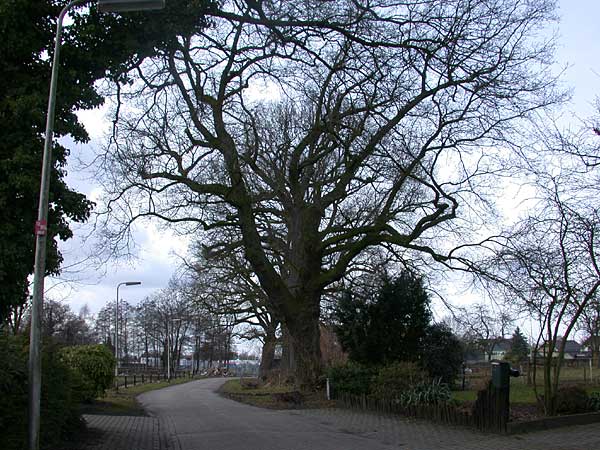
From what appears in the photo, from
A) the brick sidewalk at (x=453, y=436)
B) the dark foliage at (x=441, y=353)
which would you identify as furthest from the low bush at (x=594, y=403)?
the dark foliage at (x=441, y=353)

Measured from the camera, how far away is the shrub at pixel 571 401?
1493 centimetres

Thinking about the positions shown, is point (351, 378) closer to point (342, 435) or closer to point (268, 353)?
point (342, 435)

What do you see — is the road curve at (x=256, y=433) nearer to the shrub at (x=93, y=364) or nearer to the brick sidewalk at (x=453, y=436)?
the brick sidewalk at (x=453, y=436)

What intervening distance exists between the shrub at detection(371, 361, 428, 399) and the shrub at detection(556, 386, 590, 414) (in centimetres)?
376

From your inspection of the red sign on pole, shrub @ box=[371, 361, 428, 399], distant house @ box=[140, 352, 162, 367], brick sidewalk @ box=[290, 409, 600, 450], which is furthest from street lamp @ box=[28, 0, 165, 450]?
distant house @ box=[140, 352, 162, 367]

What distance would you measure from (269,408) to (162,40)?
44.3 ft

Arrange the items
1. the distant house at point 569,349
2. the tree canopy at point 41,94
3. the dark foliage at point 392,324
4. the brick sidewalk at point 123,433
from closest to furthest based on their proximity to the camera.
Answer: the tree canopy at point 41,94 < the brick sidewalk at point 123,433 < the distant house at point 569,349 < the dark foliage at point 392,324

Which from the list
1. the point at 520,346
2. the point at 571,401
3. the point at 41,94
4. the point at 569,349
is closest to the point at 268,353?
the point at 520,346

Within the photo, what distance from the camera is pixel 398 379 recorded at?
17.9m

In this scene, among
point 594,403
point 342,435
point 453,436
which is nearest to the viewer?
point 453,436

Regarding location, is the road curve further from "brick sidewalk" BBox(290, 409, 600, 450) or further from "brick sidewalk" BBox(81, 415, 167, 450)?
"brick sidewalk" BBox(290, 409, 600, 450)

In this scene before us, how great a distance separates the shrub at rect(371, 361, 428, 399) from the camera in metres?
17.6

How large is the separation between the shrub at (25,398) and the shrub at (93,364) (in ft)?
24.9

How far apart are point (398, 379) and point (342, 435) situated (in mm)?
4400
